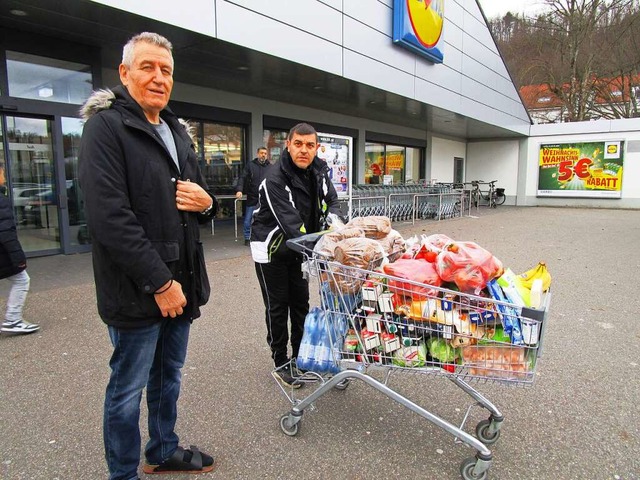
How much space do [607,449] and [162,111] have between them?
3038 millimetres

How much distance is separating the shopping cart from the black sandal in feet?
2.25

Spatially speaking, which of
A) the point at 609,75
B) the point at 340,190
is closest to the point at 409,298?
the point at 340,190

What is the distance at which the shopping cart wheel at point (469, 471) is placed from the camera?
7.16 ft

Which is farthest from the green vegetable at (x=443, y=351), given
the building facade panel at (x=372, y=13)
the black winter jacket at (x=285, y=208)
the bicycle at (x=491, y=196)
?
the bicycle at (x=491, y=196)

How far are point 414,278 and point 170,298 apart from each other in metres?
1.14

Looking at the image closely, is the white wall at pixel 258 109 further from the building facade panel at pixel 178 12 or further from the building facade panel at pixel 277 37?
the building facade panel at pixel 178 12

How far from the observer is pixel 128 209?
1752mm

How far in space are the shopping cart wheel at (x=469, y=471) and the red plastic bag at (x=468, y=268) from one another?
879 millimetres

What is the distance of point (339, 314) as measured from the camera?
2.38 m

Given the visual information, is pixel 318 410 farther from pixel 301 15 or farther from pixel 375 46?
pixel 375 46

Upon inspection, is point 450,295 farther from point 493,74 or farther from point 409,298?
point 493,74

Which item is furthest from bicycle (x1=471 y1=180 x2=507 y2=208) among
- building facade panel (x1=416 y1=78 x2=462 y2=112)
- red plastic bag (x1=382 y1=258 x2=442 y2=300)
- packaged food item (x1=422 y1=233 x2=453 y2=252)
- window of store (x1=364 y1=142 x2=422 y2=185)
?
red plastic bag (x1=382 y1=258 x2=442 y2=300)

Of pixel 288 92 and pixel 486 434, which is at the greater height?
pixel 288 92

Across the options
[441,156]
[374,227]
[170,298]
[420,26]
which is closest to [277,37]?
[420,26]
